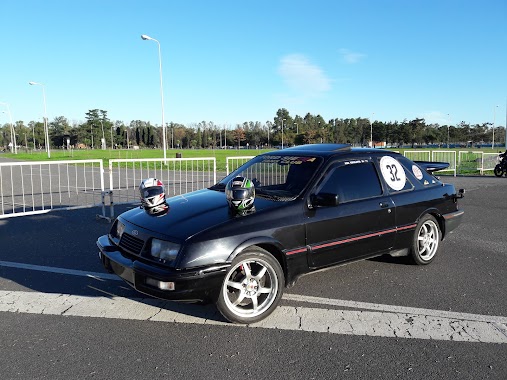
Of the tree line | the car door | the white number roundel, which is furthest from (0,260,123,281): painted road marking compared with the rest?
the tree line

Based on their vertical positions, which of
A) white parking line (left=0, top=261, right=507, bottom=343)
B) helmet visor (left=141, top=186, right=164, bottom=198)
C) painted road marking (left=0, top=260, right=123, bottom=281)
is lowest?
white parking line (left=0, top=261, right=507, bottom=343)

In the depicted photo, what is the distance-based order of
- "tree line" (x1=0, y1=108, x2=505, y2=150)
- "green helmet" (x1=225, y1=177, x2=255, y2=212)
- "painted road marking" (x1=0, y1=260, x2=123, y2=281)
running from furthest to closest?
"tree line" (x1=0, y1=108, x2=505, y2=150)
"painted road marking" (x1=0, y1=260, x2=123, y2=281)
"green helmet" (x1=225, y1=177, x2=255, y2=212)

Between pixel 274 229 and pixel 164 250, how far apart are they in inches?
40.1

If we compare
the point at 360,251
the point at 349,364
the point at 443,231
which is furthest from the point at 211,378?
the point at 443,231

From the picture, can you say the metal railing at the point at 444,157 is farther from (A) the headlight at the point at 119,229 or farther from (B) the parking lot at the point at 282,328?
(A) the headlight at the point at 119,229

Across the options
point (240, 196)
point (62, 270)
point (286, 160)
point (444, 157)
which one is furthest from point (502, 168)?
point (62, 270)

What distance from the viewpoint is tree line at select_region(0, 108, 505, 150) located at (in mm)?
105438

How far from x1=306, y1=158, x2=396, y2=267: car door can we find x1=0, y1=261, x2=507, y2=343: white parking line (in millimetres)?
542

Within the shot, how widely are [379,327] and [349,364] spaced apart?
722mm

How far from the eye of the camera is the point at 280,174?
15.2 feet

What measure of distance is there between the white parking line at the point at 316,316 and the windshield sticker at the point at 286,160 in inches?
59.5

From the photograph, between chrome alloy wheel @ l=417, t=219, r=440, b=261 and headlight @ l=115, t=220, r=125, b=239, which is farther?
chrome alloy wheel @ l=417, t=219, r=440, b=261

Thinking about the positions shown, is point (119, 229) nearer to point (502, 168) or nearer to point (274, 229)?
point (274, 229)

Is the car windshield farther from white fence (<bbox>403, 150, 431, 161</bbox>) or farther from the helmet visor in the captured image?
A: white fence (<bbox>403, 150, 431, 161</bbox>)
